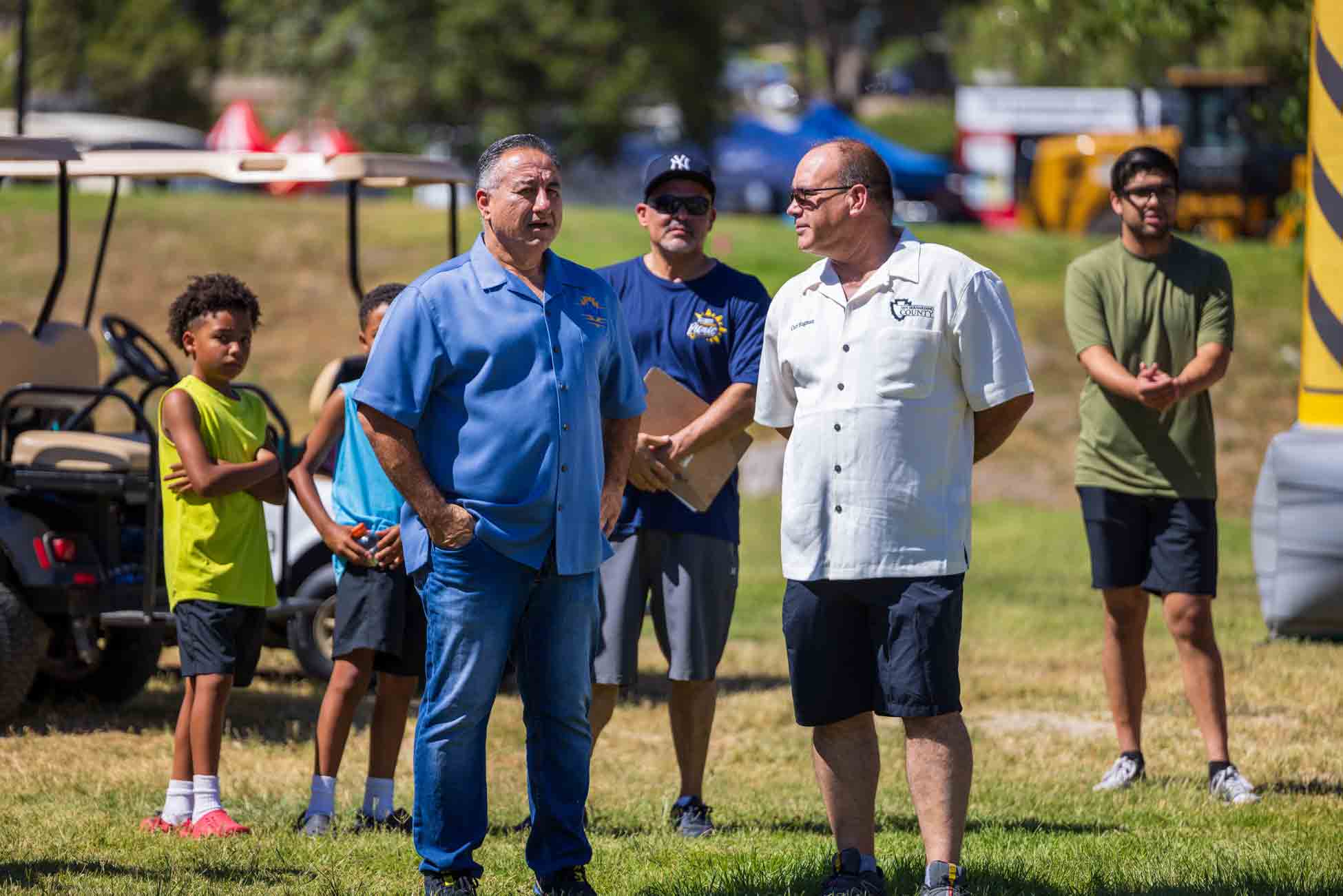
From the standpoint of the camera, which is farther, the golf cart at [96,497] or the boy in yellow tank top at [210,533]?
the golf cart at [96,497]

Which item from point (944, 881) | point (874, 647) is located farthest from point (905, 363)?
point (944, 881)

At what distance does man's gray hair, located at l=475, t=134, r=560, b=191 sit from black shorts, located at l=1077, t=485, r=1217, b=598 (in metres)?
2.60

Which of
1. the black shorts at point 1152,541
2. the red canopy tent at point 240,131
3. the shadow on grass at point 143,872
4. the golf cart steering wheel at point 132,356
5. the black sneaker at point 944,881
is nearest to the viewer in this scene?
the black sneaker at point 944,881

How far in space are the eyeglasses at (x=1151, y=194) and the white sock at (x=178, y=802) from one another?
147 inches

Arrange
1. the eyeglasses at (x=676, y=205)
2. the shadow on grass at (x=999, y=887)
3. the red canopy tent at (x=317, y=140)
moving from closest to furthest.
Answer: the shadow on grass at (x=999, y=887), the eyeglasses at (x=676, y=205), the red canopy tent at (x=317, y=140)

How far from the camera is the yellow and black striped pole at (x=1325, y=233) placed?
724cm

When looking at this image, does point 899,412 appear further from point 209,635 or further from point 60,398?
point 60,398

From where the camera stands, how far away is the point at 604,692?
6.06m

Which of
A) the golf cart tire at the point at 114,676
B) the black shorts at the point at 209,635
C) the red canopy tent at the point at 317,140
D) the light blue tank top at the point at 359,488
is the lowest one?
the golf cart tire at the point at 114,676

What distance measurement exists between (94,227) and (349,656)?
62.6 ft

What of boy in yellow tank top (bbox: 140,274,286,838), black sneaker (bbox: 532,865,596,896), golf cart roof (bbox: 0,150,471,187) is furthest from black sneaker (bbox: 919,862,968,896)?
golf cart roof (bbox: 0,150,471,187)

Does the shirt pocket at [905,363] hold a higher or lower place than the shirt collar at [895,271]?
lower

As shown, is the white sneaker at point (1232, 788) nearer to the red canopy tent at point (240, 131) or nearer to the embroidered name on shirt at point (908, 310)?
the embroidered name on shirt at point (908, 310)

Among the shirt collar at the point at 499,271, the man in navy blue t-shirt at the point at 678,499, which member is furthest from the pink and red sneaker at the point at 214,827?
the shirt collar at the point at 499,271
